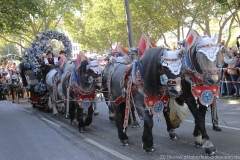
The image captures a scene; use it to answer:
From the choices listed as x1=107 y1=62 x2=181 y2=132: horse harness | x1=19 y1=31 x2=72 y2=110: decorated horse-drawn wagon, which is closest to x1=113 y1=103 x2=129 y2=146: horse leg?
x1=107 y1=62 x2=181 y2=132: horse harness

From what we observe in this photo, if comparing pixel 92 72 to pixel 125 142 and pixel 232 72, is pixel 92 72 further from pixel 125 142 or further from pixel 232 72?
pixel 232 72

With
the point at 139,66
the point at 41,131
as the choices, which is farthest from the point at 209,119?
the point at 41,131

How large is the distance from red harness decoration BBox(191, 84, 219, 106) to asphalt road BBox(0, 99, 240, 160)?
0.87m

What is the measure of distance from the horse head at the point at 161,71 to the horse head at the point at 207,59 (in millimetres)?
308

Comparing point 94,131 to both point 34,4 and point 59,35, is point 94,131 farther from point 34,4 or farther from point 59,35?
point 34,4

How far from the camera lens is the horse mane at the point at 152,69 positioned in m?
5.50

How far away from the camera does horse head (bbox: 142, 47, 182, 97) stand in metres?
5.25

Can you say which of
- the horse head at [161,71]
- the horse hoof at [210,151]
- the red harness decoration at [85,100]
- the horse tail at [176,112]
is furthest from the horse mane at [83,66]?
the horse hoof at [210,151]

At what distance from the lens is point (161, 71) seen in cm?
546

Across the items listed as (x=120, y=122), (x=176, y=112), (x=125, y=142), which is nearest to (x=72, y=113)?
(x=120, y=122)

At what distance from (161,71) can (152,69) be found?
0.16 m

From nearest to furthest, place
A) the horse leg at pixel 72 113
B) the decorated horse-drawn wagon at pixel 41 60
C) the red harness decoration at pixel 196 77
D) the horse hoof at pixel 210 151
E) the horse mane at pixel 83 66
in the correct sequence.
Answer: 1. the horse hoof at pixel 210 151
2. the red harness decoration at pixel 196 77
3. the horse mane at pixel 83 66
4. the horse leg at pixel 72 113
5. the decorated horse-drawn wagon at pixel 41 60

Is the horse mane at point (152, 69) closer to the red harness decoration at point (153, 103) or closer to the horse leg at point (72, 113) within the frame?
the red harness decoration at point (153, 103)

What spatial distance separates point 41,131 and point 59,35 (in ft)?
17.1
